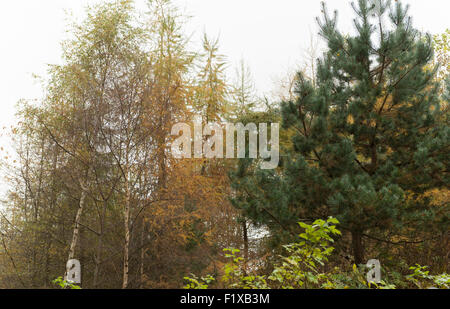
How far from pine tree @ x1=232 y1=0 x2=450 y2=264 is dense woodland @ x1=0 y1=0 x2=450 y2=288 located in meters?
0.02

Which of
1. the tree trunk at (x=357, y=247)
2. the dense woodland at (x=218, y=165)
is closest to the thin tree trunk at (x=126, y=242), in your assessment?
the dense woodland at (x=218, y=165)

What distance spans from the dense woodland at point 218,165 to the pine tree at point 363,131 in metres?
0.02

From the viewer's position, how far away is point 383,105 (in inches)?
254

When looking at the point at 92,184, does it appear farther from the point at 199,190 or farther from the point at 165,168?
the point at 199,190

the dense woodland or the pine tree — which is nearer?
the pine tree

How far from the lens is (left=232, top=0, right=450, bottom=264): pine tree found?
5973 mm

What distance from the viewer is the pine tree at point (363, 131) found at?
5.97 m

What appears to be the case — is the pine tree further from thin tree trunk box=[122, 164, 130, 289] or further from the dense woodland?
thin tree trunk box=[122, 164, 130, 289]

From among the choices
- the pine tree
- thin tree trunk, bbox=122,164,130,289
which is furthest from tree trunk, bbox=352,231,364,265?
thin tree trunk, bbox=122,164,130,289

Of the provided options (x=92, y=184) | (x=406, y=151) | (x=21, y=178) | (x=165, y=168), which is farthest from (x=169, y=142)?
(x=406, y=151)

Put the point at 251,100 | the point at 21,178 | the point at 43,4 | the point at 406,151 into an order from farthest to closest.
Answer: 1. the point at 251,100
2. the point at 43,4
3. the point at 21,178
4. the point at 406,151

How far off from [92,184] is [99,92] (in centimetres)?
205

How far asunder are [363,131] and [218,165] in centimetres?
514

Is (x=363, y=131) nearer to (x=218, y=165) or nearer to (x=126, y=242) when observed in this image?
(x=126, y=242)
